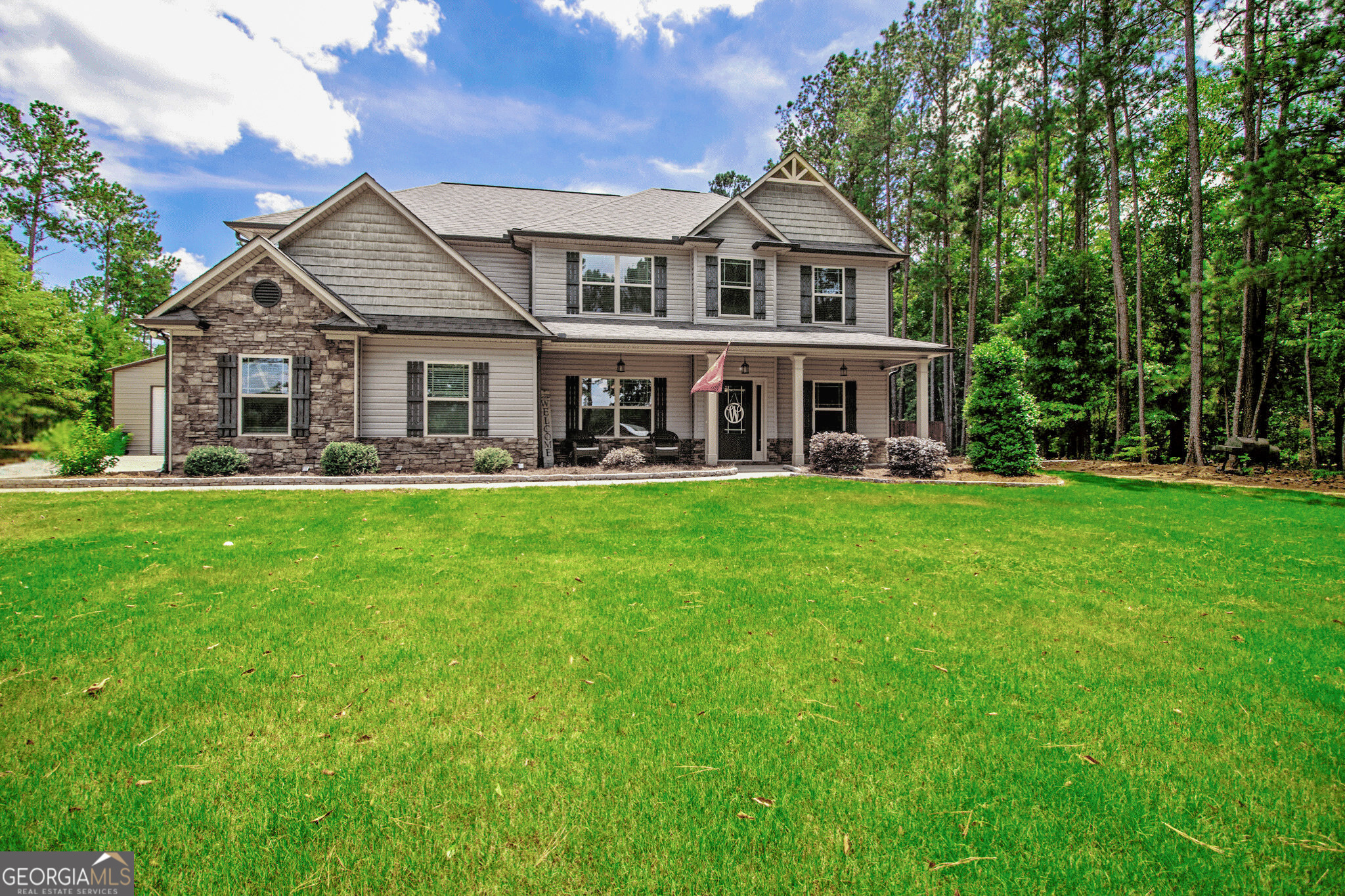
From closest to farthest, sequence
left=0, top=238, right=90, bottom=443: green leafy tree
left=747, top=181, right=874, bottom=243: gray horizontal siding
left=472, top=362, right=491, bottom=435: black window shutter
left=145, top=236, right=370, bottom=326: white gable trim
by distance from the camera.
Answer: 1. left=0, top=238, right=90, bottom=443: green leafy tree
2. left=145, top=236, right=370, bottom=326: white gable trim
3. left=472, top=362, right=491, bottom=435: black window shutter
4. left=747, top=181, right=874, bottom=243: gray horizontal siding

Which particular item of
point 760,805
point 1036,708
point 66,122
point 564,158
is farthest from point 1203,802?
point 66,122

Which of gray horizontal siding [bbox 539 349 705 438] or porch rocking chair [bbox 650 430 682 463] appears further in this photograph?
gray horizontal siding [bbox 539 349 705 438]

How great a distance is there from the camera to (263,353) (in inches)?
488

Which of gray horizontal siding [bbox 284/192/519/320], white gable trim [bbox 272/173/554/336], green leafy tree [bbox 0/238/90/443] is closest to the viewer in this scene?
green leafy tree [bbox 0/238/90/443]

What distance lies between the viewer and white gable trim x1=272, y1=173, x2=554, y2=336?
42.6 ft

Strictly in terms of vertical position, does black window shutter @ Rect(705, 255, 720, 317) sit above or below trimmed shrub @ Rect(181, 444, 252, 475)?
above

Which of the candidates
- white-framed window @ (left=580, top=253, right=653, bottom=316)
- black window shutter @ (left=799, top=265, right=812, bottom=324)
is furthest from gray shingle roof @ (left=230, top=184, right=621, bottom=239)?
black window shutter @ (left=799, top=265, right=812, bottom=324)

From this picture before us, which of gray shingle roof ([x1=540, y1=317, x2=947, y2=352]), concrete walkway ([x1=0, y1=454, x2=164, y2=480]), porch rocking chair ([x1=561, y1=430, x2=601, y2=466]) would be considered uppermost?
gray shingle roof ([x1=540, y1=317, x2=947, y2=352])

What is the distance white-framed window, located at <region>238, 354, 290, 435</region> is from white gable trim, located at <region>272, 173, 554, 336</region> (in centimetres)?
301

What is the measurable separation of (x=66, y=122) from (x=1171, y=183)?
1877 inches

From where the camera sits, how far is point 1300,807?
2002 mm

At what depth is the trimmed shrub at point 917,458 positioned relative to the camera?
12750 mm

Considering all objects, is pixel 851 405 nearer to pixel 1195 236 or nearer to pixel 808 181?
pixel 808 181

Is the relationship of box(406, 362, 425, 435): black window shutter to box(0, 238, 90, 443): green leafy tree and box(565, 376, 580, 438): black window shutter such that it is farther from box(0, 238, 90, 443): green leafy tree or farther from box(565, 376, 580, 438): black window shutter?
box(0, 238, 90, 443): green leafy tree
